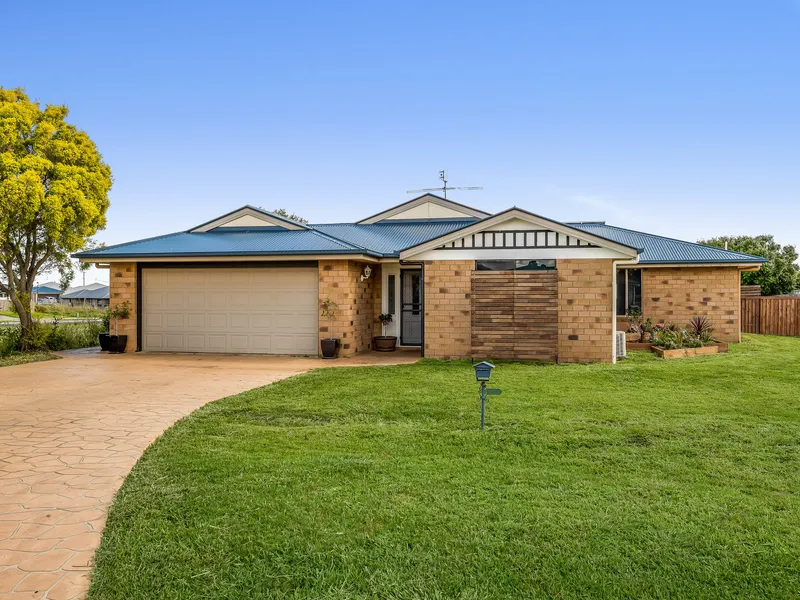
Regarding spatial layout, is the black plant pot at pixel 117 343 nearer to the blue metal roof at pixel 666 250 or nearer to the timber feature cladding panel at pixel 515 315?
the timber feature cladding panel at pixel 515 315

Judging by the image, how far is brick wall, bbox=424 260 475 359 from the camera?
1316 centimetres

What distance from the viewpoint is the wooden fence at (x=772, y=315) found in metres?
22.2

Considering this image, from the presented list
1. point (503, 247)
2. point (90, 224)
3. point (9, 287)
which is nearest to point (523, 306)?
point (503, 247)

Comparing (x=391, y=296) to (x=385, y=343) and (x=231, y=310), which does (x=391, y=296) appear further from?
(x=231, y=310)

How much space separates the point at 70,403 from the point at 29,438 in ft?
6.68

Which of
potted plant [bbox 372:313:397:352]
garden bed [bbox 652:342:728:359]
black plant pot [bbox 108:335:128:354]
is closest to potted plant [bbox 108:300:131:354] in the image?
black plant pot [bbox 108:335:128:354]

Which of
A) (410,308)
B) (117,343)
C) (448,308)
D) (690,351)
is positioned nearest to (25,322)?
(117,343)

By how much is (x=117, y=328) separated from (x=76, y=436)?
993cm

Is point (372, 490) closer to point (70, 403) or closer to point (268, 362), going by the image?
point (70, 403)

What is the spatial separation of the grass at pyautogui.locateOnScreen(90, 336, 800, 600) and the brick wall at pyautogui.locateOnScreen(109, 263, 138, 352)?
9129mm

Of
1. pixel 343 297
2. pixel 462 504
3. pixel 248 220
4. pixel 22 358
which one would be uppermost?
pixel 248 220

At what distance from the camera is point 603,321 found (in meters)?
12.7

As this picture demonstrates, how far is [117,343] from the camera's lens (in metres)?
15.1

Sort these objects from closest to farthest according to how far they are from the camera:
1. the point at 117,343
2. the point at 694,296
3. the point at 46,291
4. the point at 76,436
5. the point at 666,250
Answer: the point at 76,436
the point at 117,343
the point at 694,296
the point at 666,250
the point at 46,291
